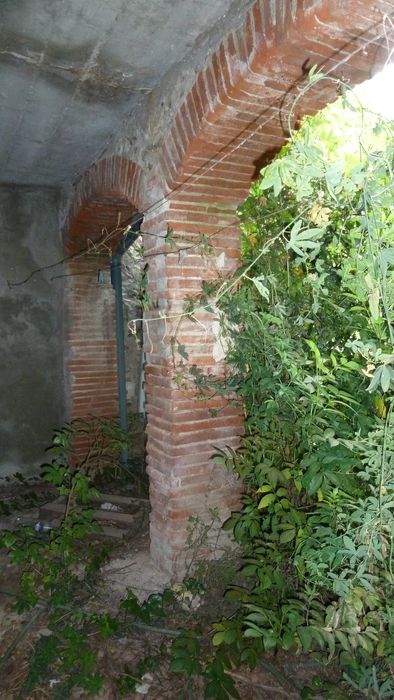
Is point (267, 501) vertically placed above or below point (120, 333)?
below

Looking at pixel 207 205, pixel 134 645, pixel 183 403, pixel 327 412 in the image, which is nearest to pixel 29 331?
pixel 183 403

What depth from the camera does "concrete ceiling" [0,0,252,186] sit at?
237 cm

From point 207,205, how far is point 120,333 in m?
2.66

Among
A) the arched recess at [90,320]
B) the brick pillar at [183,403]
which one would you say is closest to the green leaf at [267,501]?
the brick pillar at [183,403]

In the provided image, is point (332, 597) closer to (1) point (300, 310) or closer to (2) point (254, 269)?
(1) point (300, 310)

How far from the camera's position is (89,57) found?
9.14ft

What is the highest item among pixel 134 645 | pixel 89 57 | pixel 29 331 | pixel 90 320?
pixel 89 57

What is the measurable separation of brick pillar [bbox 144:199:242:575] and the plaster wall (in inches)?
110

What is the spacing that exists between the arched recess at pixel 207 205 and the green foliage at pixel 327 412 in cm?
23

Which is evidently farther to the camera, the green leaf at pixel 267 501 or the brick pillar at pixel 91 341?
the brick pillar at pixel 91 341

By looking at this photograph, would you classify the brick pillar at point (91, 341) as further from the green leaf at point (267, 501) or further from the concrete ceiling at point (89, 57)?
the green leaf at point (267, 501)

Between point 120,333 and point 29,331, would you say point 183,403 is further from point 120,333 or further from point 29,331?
point 29,331

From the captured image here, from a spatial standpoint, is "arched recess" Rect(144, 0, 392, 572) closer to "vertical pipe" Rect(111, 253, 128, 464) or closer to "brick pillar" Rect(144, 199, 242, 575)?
"brick pillar" Rect(144, 199, 242, 575)

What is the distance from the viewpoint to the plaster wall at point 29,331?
5559 mm
